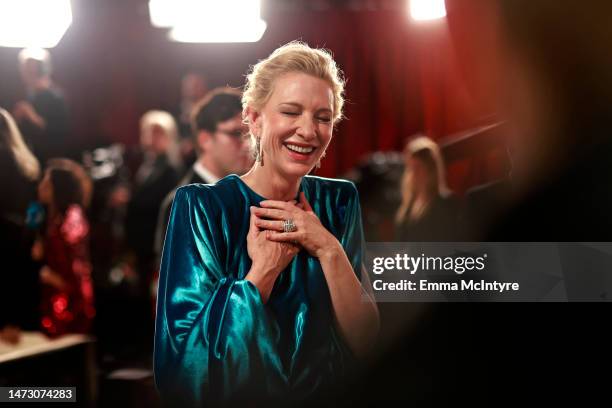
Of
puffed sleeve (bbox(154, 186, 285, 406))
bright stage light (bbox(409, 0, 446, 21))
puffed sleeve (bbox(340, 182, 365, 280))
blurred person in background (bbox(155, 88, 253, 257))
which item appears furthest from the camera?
bright stage light (bbox(409, 0, 446, 21))

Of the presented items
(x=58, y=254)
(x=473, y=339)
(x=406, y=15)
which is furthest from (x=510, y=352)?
(x=58, y=254)

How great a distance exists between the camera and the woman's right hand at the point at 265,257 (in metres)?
1.28

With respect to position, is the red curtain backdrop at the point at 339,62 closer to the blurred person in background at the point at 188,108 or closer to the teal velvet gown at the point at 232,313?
the blurred person in background at the point at 188,108

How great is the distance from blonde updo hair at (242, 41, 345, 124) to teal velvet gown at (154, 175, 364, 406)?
16cm

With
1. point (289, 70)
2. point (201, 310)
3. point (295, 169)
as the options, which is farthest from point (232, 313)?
point (289, 70)

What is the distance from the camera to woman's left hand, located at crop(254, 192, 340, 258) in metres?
1.30

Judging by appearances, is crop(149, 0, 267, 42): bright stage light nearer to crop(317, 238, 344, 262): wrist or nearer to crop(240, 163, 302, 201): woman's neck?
crop(240, 163, 302, 201): woman's neck

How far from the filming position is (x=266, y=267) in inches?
50.7

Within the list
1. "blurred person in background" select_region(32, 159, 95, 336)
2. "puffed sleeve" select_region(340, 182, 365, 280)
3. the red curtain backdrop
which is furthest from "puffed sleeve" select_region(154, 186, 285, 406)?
"blurred person in background" select_region(32, 159, 95, 336)

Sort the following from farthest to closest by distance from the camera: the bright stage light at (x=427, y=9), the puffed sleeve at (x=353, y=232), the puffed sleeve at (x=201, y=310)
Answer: the bright stage light at (x=427, y=9), the puffed sleeve at (x=353, y=232), the puffed sleeve at (x=201, y=310)

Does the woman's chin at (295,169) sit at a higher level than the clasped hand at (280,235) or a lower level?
higher

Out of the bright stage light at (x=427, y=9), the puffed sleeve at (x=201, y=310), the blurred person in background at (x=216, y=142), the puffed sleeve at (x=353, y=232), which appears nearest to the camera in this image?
the puffed sleeve at (x=201, y=310)

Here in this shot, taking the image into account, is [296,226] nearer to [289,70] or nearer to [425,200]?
[289,70]

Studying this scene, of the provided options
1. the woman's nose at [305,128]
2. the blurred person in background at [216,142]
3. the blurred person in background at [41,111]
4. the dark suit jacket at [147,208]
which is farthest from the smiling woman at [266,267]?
the blurred person in background at [41,111]
